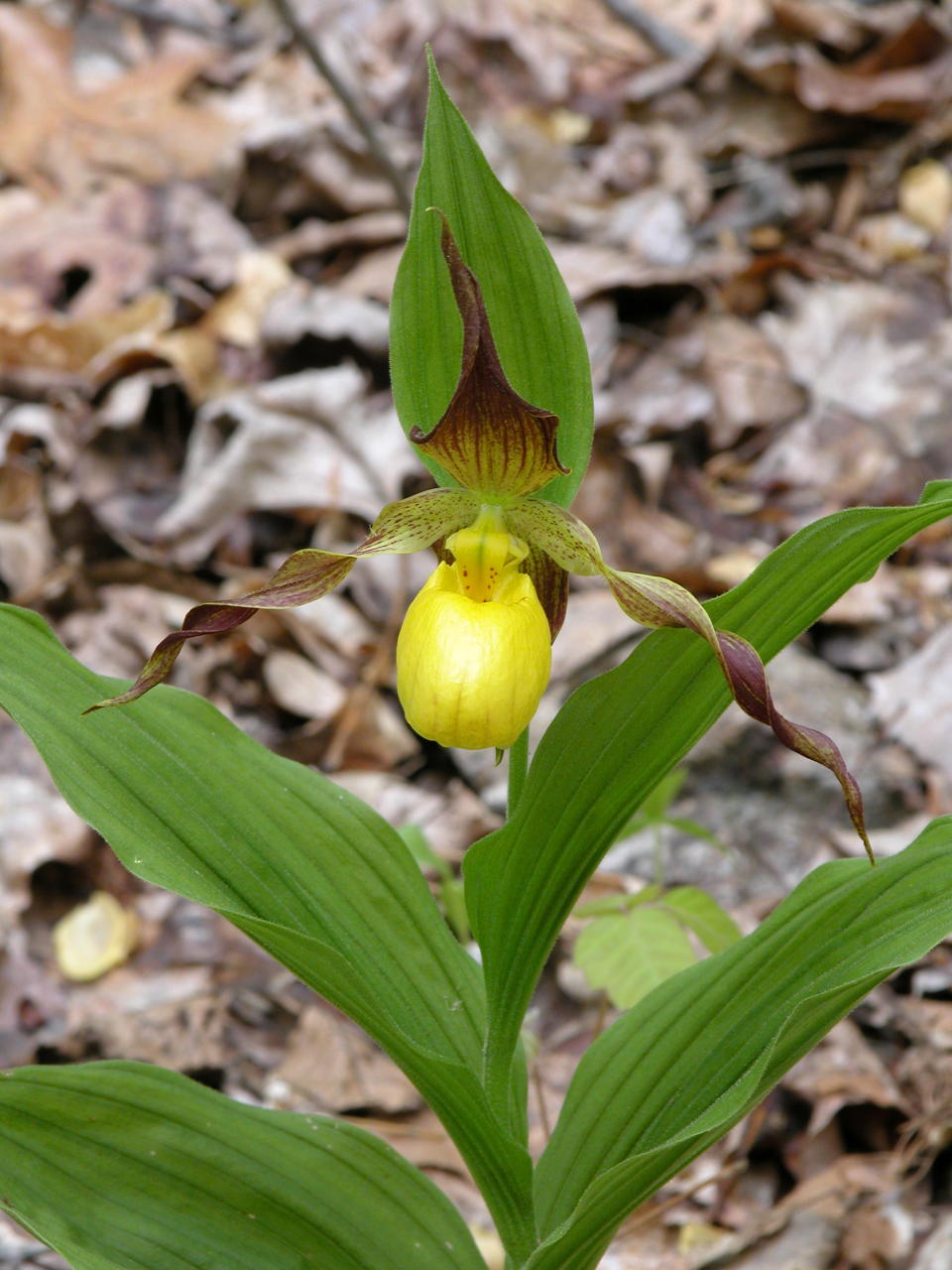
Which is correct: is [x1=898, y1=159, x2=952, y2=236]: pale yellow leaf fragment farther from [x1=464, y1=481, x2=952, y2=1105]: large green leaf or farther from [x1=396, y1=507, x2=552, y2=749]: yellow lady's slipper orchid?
[x1=396, y1=507, x2=552, y2=749]: yellow lady's slipper orchid

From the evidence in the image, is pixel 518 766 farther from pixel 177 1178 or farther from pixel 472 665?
pixel 177 1178

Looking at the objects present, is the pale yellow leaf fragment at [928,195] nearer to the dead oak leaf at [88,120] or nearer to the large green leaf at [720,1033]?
the dead oak leaf at [88,120]

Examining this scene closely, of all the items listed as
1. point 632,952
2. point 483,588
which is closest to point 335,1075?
point 632,952

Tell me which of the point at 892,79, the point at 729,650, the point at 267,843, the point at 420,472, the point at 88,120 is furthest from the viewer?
the point at 88,120

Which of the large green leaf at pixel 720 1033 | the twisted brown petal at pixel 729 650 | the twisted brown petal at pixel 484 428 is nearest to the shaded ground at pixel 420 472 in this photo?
the twisted brown petal at pixel 484 428

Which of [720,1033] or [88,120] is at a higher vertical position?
[88,120]

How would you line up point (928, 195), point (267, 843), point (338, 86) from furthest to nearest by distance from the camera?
point (928, 195), point (338, 86), point (267, 843)

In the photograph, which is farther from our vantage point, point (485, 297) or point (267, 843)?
point (267, 843)

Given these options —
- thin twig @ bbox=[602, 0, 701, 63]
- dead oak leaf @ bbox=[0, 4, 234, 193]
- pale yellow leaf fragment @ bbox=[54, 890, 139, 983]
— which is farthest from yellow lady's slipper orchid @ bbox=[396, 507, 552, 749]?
thin twig @ bbox=[602, 0, 701, 63]
